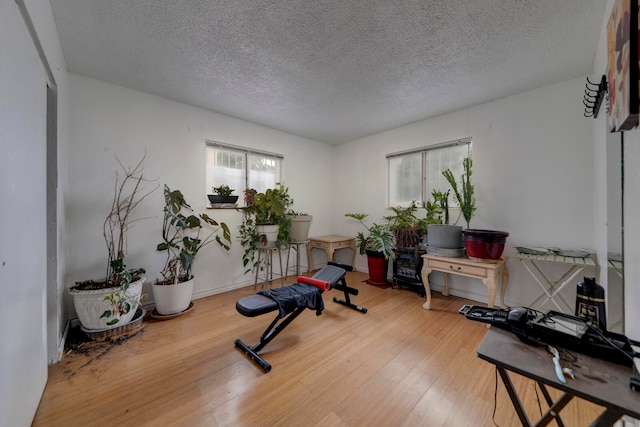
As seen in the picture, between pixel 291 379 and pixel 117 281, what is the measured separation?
1.93 metres

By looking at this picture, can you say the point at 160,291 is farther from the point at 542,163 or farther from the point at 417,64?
the point at 542,163

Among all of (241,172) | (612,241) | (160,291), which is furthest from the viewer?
(241,172)

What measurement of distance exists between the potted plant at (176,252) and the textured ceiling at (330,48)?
1289mm

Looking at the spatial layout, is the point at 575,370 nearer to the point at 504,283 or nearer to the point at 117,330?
the point at 504,283

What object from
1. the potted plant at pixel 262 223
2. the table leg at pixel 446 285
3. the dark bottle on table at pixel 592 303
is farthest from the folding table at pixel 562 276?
the potted plant at pixel 262 223

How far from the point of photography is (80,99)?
7.57 ft

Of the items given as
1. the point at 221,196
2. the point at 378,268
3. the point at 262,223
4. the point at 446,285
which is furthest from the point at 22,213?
the point at 446,285

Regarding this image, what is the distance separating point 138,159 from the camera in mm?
2613

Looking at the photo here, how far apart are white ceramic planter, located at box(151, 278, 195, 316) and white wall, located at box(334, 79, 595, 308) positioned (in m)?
3.42

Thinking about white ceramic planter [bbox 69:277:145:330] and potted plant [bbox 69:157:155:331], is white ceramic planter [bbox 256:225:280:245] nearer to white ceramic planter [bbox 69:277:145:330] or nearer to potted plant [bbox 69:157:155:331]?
potted plant [bbox 69:157:155:331]

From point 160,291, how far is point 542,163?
4.38 meters

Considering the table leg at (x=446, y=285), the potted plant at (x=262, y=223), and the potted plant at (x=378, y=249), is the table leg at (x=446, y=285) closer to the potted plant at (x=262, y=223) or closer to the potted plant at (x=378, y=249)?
the potted plant at (x=378, y=249)

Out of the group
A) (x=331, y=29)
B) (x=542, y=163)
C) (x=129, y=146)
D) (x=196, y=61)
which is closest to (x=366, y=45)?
(x=331, y=29)

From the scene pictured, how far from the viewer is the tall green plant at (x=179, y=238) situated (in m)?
2.54
